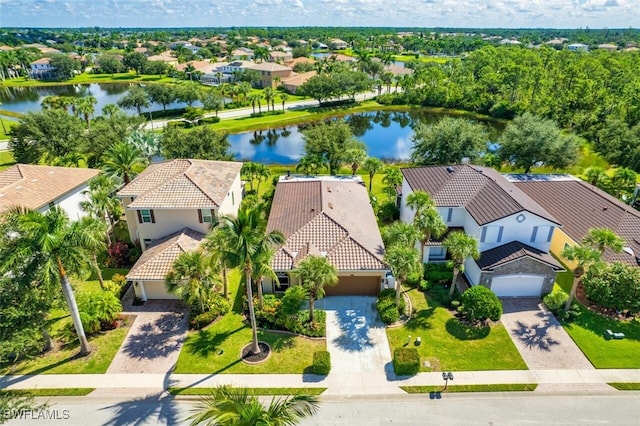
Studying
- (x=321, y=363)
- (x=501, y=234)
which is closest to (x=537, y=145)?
(x=501, y=234)

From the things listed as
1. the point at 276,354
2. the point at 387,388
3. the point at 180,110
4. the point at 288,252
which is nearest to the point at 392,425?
the point at 387,388

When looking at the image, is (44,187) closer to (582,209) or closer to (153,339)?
(153,339)

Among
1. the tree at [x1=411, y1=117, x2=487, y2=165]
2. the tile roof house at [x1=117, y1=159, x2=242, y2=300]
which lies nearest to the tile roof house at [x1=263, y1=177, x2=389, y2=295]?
the tile roof house at [x1=117, y1=159, x2=242, y2=300]

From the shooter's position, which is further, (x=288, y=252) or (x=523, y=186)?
(x=523, y=186)

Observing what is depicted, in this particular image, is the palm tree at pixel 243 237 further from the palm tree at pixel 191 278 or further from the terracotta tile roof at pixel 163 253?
the terracotta tile roof at pixel 163 253

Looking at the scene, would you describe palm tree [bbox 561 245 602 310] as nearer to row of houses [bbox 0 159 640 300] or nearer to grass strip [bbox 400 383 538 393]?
row of houses [bbox 0 159 640 300]

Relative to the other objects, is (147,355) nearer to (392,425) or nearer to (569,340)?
(392,425)
